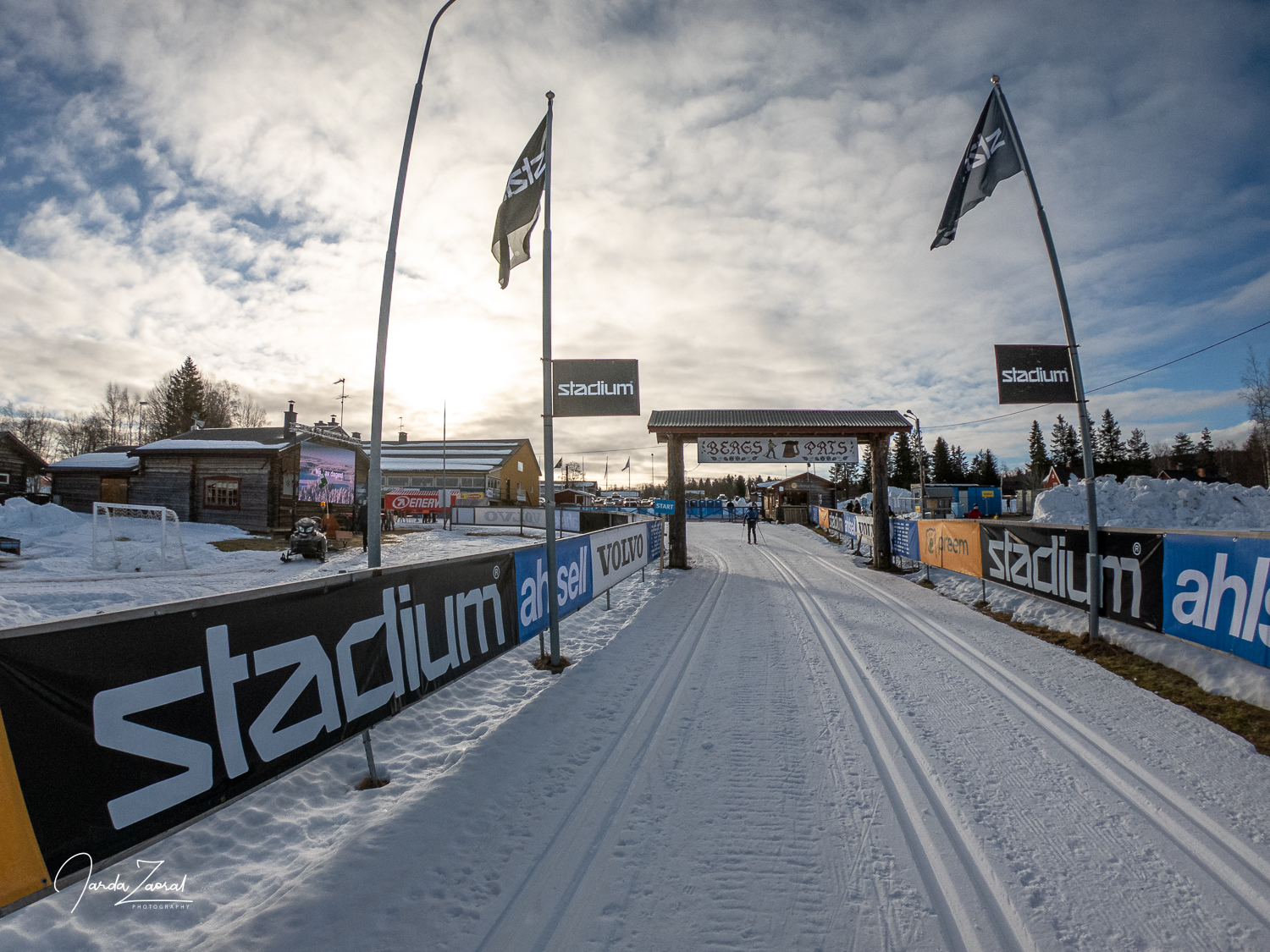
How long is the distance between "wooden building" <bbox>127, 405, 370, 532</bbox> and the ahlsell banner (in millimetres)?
25479

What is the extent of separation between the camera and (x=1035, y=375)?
782cm

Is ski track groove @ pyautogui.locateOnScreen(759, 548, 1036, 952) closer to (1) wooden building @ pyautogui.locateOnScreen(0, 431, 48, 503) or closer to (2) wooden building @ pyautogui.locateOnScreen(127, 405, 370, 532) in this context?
(2) wooden building @ pyautogui.locateOnScreen(127, 405, 370, 532)

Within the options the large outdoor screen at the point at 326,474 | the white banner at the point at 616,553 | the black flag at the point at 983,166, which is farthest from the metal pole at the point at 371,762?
the large outdoor screen at the point at 326,474

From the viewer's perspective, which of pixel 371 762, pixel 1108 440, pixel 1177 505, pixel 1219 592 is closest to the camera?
pixel 371 762

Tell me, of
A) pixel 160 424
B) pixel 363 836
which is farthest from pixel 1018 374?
pixel 160 424

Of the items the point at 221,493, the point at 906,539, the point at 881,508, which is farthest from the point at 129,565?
the point at 906,539

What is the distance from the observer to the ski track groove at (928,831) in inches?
101

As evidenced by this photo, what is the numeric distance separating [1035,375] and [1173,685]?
4299 millimetres

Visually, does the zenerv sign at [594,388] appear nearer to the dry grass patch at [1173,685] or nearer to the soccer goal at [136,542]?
the dry grass patch at [1173,685]

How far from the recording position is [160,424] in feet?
192

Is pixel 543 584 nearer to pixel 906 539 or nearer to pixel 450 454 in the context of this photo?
pixel 906 539

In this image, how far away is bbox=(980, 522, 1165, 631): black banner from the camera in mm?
6590

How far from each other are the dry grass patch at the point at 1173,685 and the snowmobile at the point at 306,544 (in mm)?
18722

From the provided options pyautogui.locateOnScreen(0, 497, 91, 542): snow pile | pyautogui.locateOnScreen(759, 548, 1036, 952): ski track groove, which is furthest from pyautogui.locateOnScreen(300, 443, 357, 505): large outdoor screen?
pyautogui.locateOnScreen(759, 548, 1036, 952): ski track groove
